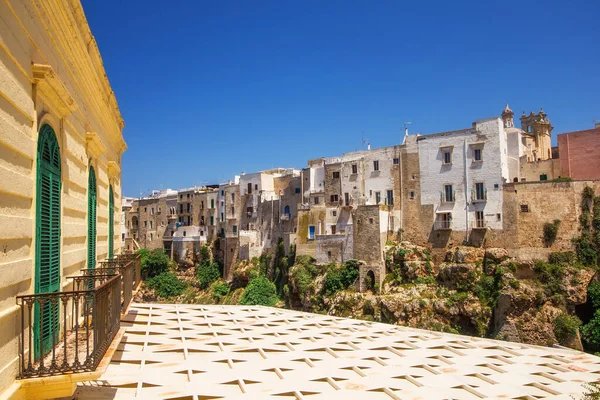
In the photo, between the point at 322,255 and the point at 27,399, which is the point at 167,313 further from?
the point at 322,255

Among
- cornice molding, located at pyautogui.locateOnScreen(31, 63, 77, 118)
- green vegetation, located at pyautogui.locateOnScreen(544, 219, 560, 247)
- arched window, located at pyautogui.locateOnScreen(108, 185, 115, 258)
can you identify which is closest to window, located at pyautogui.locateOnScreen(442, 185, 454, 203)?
green vegetation, located at pyautogui.locateOnScreen(544, 219, 560, 247)

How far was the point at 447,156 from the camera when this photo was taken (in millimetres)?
37156

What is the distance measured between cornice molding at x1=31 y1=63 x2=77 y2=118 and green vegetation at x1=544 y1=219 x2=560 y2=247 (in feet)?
106

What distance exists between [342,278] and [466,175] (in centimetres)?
1167

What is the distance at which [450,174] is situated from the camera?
1448 inches

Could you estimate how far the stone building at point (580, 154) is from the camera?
35500 millimetres

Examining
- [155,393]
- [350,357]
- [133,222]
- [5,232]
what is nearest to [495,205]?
[350,357]

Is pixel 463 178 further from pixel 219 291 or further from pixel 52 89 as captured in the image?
pixel 52 89

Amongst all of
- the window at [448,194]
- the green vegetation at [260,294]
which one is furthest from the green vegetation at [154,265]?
the window at [448,194]

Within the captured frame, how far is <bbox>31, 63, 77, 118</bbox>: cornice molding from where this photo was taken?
5.25m

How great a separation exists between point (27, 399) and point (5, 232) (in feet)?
5.50

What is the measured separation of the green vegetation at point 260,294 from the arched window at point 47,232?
123ft

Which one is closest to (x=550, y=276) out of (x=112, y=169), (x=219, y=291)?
(x=112, y=169)

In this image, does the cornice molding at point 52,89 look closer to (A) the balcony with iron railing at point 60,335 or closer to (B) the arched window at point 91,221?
(A) the balcony with iron railing at point 60,335
